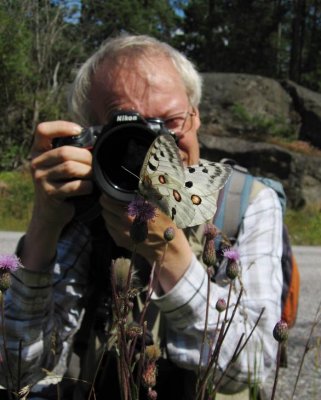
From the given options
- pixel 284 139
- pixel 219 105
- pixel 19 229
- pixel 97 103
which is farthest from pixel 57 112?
pixel 97 103

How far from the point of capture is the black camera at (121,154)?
1.31 metres

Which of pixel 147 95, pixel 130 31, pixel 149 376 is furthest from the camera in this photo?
pixel 130 31

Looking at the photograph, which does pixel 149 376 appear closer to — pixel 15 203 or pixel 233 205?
pixel 233 205

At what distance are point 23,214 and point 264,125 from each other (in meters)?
8.91

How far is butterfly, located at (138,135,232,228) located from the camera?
0.97m

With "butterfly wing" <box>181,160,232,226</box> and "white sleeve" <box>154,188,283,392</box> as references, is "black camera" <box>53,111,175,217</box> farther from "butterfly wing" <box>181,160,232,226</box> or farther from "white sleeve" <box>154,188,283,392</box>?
"white sleeve" <box>154,188,283,392</box>

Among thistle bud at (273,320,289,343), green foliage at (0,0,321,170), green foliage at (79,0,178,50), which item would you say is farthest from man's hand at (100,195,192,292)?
green foliage at (79,0,178,50)

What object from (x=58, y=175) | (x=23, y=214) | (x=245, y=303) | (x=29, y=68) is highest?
(x=58, y=175)

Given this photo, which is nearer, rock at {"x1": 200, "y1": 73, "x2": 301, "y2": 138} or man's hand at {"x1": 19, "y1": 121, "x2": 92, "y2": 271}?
man's hand at {"x1": 19, "y1": 121, "x2": 92, "y2": 271}

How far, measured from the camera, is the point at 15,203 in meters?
10.7

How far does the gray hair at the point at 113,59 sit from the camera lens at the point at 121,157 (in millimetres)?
847

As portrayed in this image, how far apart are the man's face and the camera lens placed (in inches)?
23.1

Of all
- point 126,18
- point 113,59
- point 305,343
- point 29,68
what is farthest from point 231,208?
point 126,18

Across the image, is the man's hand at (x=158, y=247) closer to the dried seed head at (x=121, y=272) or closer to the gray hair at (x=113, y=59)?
the dried seed head at (x=121, y=272)
